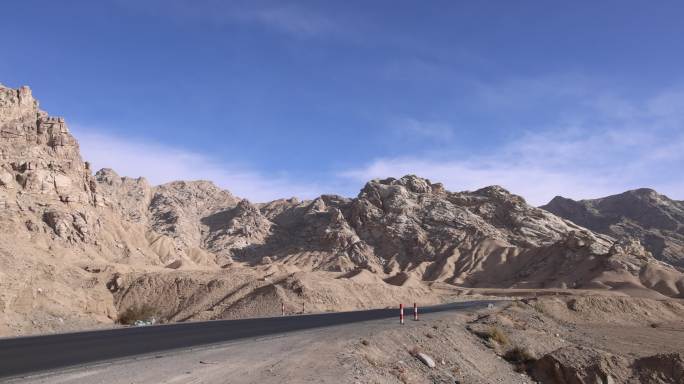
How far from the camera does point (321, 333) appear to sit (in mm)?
22203

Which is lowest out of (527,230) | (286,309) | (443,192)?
(286,309)

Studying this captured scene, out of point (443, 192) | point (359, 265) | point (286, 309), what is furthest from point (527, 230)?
point (286, 309)

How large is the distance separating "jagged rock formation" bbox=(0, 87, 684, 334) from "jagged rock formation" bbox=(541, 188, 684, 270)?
8120 millimetres

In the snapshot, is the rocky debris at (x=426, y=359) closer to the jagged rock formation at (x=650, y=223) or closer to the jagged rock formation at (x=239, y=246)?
the jagged rock formation at (x=239, y=246)

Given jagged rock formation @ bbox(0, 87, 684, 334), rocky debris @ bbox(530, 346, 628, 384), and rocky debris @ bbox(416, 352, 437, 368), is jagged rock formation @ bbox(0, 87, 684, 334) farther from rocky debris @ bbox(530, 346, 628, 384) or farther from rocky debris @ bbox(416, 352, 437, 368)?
rocky debris @ bbox(530, 346, 628, 384)


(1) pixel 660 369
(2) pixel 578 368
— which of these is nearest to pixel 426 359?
(2) pixel 578 368

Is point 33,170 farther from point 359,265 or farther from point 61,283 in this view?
point 359,265

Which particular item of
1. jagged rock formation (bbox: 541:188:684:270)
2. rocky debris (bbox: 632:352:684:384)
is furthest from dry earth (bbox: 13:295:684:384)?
jagged rock formation (bbox: 541:188:684:270)

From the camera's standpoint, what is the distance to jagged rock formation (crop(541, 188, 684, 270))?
149587 mm

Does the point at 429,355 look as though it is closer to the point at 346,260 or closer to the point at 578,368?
the point at 578,368

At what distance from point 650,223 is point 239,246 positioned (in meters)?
133

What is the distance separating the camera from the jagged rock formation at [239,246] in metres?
50.6

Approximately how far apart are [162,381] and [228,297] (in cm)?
4248

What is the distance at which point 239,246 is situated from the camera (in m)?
141
